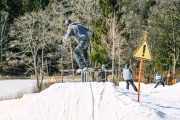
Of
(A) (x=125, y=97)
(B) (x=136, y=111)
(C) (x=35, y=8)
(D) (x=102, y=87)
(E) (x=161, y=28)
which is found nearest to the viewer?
(B) (x=136, y=111)

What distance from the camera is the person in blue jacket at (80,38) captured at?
15039 mm

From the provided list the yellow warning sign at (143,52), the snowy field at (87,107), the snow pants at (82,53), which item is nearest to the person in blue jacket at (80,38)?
the snow pants at (82,53)

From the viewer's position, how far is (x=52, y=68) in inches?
2763

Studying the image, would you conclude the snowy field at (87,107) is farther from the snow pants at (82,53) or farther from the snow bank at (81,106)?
the snow pants at (82,53)

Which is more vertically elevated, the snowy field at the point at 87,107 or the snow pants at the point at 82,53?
the snow pants at the point at 82,53

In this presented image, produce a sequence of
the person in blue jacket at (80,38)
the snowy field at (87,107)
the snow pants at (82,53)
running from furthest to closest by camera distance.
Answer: the snow pants at (82,53) < the person in blue jacket at (80,38) < the snowy field at (87,107)

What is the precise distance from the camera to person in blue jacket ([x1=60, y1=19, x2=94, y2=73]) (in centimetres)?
1504

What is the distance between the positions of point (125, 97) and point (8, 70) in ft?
182

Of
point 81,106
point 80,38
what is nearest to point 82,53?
point 80,38

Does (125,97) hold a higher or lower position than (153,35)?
lower

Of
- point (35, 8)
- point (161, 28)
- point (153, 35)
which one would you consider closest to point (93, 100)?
point (161, 28)

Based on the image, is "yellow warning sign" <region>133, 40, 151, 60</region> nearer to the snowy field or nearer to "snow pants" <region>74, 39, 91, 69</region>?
the snowy field

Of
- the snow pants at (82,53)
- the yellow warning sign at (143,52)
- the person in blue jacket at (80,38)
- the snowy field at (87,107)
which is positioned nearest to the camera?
the snowy field at (87,107)

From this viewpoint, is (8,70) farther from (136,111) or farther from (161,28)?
(136,111)
